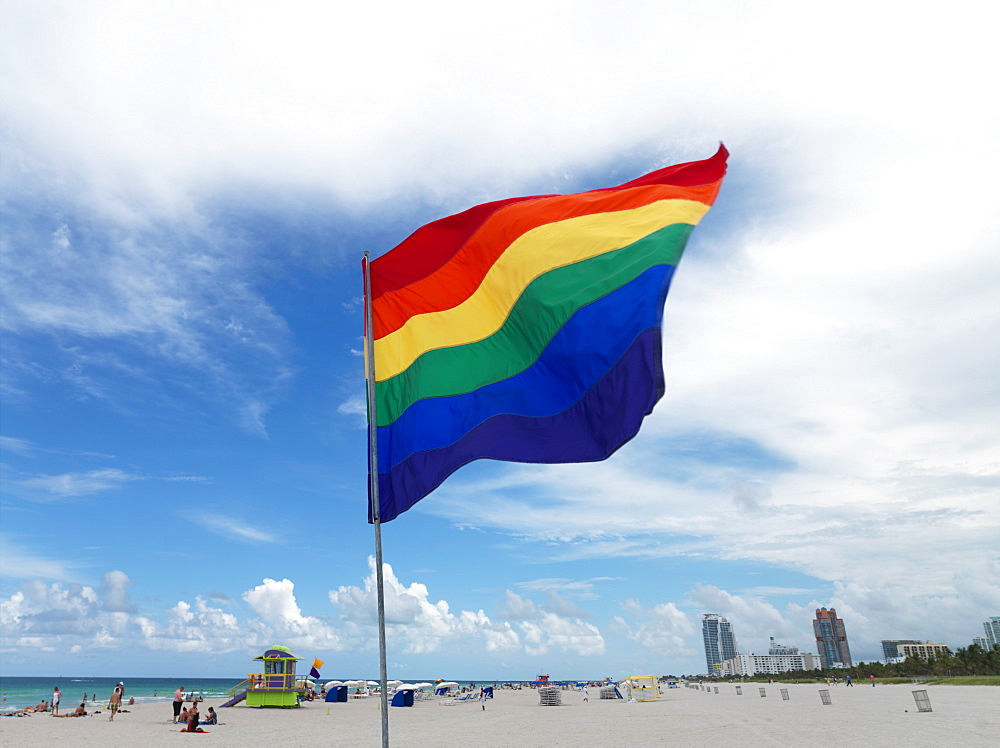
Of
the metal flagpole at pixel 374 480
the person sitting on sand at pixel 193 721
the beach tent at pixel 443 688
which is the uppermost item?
the metal flagpole at pixel 374 480

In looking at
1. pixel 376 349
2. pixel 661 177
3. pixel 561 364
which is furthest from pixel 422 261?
pixel 661 177

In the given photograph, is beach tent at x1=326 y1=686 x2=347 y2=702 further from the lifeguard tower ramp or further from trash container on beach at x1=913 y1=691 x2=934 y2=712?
trash container on beach at x1=913 y1=691 x2=934 y2=712

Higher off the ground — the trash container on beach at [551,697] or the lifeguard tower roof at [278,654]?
the lifeguard tower roof at [278,654]

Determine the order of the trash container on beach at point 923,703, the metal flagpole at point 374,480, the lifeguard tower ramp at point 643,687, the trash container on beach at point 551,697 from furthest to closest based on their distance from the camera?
the lifeguard tower ramp at point 643,687 < the trash container on beach at point 551,697 < the trash container on beach at point 923,703 < the metal flagpole at point 374,480

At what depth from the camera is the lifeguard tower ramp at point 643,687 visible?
171 feet

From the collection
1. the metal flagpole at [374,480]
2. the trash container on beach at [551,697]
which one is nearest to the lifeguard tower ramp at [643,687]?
the trash container on beach at [551,697]

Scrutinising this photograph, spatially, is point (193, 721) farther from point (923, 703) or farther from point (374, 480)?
point (923, 703)

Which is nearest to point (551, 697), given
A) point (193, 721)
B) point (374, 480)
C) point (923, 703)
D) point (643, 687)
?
point (643, 687)

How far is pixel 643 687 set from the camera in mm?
54938

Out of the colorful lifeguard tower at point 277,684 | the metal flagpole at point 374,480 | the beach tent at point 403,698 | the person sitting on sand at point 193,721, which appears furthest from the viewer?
the beach tent at point 403,698

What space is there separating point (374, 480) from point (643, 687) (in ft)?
182

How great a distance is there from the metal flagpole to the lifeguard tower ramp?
51.1 meters

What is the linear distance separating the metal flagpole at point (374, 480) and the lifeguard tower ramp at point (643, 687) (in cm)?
5113

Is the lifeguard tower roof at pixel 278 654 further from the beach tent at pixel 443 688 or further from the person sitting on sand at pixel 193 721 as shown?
the beach tent at pixel 443 688
